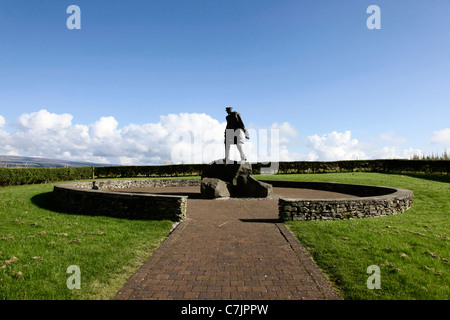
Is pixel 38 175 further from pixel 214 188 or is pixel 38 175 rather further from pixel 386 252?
pixel 386 252

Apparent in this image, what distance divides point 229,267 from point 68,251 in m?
3.67

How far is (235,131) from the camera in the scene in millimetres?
15195

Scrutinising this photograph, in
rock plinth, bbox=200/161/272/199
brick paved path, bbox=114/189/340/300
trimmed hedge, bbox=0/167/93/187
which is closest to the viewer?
brick paved path, bbox=114/189/340/300

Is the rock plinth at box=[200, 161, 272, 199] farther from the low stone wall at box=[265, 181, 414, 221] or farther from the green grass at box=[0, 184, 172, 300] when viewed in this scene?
the green grass at box=[0, 184, 172, 300]

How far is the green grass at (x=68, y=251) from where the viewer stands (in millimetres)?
4363

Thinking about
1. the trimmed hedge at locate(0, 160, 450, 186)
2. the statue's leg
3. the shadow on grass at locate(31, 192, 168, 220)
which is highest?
the statue's leg

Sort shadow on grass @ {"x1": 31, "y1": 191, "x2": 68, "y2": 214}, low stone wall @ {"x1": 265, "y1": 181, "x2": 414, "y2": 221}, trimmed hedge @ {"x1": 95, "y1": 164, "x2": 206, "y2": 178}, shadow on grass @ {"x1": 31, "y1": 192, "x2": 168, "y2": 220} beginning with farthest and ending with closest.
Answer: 1. trimmed hedge @ {"x1": 95, "y1": 164, "x2": 206, "y2": 178}
2. shadow on grass @ {"x1": 31, "y1": 191, "x2": 68, "y2": 214}
3. shadow on grass @ {"x1": 31, "y1": 192, "x2": 168, "y2": 220}
4. low stone wall @ {"x1": 265, "y1": 181, "x2": 414, "y2": 221}

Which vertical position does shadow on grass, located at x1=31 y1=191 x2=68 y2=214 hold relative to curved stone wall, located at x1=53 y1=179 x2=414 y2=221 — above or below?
below

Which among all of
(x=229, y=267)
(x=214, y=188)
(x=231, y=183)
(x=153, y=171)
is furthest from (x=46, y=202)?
(x=153, y=171)

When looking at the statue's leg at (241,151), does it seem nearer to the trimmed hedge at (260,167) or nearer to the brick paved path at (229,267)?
the brick paved path at (229,267)

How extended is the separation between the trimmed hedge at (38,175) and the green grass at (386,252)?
22.3m

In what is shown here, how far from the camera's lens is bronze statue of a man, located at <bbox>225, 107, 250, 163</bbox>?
1514cm

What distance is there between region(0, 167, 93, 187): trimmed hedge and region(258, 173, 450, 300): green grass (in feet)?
73.1

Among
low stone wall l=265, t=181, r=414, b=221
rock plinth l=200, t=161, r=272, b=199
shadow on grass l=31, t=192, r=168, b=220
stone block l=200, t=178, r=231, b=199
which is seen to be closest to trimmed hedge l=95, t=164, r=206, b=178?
rock plinth l=200, t=161, r=272, b=199
